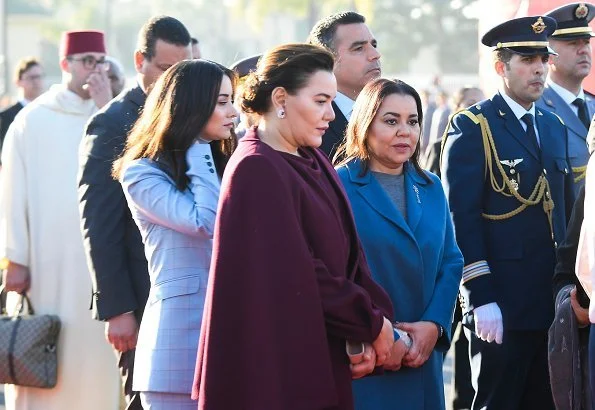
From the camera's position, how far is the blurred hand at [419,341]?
4977 mm

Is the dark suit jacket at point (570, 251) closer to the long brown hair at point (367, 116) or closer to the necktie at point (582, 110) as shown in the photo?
the long brown hair at point (367, 116)

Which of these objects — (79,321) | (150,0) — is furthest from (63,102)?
(150,0)

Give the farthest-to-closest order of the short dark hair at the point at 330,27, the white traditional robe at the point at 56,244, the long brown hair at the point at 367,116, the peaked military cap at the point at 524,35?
the white traditional robe at the point at 56,244 < the short dark hair at the point at 330,27 < the peaked military cap at the point at 524,35 < the long brown hair at the point at 367,116

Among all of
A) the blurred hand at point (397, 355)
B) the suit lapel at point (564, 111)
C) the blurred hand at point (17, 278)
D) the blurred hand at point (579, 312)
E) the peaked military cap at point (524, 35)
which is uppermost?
the peaked military cap at point (524, 35)

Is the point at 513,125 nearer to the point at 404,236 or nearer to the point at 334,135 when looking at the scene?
the point at 334,135

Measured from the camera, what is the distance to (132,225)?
5891mm

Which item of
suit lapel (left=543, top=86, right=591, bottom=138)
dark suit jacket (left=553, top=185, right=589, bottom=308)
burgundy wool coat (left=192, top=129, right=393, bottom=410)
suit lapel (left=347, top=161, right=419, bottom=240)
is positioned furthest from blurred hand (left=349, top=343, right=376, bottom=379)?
suit lapel (left=543, top=86, right=591, bottom=138)

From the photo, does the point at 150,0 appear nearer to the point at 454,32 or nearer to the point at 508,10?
the point at 454,32

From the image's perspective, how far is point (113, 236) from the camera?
19.0 ft

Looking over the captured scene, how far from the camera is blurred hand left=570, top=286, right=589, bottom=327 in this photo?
520 centimetres

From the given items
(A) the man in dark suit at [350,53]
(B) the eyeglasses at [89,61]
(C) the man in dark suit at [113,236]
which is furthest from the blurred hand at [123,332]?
(B) the eyeglasses at [89,61]

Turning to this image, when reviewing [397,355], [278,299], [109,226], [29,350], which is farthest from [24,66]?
[278,299]

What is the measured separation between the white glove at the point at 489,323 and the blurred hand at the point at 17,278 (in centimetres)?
231

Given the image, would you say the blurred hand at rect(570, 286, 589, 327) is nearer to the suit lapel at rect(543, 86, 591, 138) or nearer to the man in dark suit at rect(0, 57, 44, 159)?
the suit lapel at rect(543, 86, 591, 138)
